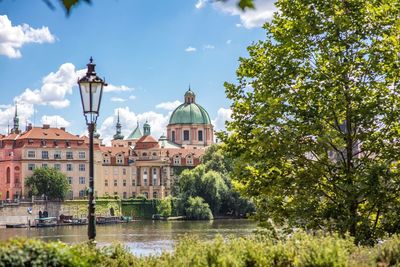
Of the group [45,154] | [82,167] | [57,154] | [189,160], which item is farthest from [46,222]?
[189,160]

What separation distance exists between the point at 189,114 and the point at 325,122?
Result: 128m

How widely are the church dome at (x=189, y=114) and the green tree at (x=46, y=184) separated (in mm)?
51572

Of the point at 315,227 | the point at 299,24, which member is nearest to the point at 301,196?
the point at 315,227

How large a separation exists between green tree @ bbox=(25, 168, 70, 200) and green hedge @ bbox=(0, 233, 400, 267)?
8511cm

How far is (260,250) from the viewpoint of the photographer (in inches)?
375

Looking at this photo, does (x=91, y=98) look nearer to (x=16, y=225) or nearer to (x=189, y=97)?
(x=16, y=225)

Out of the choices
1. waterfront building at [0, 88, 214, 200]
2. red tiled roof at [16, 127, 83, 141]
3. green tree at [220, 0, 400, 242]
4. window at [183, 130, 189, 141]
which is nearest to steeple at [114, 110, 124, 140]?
waterfront building at [0, 88, 214, 200]

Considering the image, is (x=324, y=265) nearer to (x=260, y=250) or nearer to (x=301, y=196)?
(x=260, y=250)

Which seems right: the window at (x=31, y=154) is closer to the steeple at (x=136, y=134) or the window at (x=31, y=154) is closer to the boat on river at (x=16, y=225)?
the boat on river at (x=16, y=225)

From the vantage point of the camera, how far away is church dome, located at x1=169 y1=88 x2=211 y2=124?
143 metres

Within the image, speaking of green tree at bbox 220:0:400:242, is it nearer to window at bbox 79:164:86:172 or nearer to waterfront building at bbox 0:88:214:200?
waterfront building at bbox 0:88:214:200

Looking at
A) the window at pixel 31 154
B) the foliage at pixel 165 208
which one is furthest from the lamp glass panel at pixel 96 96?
the window at pixel 31 154

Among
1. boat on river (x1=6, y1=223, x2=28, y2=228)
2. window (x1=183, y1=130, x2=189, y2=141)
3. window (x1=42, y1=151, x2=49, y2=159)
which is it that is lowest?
boat on river (x1=6, y1=223, x2=28, y2=228)

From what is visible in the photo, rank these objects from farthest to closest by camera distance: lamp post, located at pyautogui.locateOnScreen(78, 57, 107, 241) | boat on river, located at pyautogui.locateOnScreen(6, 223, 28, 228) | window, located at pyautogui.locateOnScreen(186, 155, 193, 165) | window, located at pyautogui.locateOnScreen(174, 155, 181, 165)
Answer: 1. window, located at pyautogui.locateOnScreen(186, 155, 193, 165)
2. window, located at pyautogui.locateOnScreen(174, 155, 181, 165)
3. boat on river, located at pyautogui.locateOnScreen(6, 223, 28, 228)
4. lamp post, located at pyautogui.locateOnScreen(78, 57, 107, 241)
